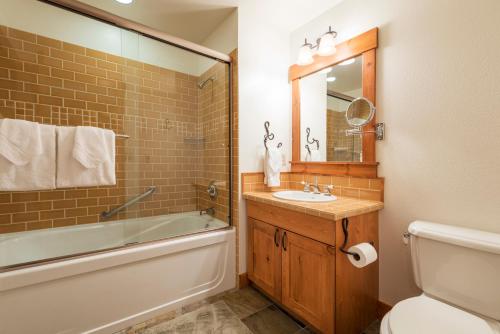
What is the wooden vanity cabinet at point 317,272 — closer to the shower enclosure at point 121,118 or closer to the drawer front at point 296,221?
the drawer front at point 296,221

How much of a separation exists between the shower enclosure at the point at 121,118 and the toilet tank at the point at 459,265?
54.7 inches

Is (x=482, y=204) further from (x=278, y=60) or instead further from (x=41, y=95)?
(x=41, y=95)

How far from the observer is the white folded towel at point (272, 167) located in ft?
6.66

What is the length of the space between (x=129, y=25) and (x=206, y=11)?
0.72 m

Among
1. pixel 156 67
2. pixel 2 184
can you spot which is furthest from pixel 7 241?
pixel 156 67

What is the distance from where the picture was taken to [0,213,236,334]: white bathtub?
126 cm

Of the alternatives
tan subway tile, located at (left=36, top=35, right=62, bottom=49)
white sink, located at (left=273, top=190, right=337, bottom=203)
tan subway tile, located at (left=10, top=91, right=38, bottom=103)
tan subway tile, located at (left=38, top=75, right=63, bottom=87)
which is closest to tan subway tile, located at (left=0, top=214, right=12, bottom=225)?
tan subway tile, located at (left=10, top=91, right=38, bottom=103)

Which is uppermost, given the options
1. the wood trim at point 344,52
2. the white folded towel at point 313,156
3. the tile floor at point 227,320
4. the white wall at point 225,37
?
the white wall at point 225,37

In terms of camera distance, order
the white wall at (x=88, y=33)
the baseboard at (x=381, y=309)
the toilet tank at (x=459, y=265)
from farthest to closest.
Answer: the white wall at (x=88, y=33) → the baseboard at (x=381, y=309) → the toilet tank at (x=459, y=265)

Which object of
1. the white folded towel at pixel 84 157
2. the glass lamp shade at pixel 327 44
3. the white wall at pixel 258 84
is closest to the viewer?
the white folded towel at pixel 84 157

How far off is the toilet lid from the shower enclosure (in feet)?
4.43

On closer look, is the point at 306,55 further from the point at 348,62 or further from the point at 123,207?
the point at 123,207

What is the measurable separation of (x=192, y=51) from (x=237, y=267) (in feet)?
6.20

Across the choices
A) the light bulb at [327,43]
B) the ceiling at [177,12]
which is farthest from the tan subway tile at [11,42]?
the light bulb at [327,43]
